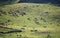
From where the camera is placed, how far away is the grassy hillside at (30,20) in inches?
333

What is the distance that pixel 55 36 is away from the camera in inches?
332

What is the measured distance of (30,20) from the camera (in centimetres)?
941

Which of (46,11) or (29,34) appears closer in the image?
(29,34)

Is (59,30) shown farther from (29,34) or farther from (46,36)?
(29,34)

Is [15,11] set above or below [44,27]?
above

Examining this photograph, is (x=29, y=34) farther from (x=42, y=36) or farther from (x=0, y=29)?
(x=0, y=29)

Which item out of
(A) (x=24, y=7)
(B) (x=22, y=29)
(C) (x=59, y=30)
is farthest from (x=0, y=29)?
(C) (x=59, y=30)

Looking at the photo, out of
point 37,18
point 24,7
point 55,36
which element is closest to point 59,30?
point 55,36

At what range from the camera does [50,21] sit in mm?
9570

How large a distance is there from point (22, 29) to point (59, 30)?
1.83 metres

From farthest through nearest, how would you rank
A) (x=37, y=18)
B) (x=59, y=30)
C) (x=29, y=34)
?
1. (x=37, y=18)
2. (x=59, y=30)
3. (x=29, y=34)

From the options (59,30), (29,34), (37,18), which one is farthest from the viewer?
(37,18)

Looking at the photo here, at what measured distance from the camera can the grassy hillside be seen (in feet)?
27.8

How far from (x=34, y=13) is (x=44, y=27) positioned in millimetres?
1179
